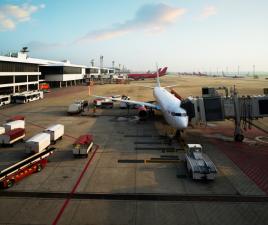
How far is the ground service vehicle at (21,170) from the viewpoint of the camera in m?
22.0

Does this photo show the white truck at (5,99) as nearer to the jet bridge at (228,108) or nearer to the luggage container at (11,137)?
the luggage container at (11,137)

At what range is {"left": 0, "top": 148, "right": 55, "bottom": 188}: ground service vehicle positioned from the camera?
2198cm

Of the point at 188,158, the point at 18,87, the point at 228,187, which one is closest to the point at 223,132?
the point at 188,158

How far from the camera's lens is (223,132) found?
42.7 meters

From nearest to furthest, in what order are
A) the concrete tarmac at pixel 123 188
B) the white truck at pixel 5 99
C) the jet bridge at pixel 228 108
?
1. the concrete tarmac at pixel 123 188
2. the jet bridge at pixel 228 108
3. the white truck at pixel 5 99

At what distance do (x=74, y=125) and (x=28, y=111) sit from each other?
22.2 meters

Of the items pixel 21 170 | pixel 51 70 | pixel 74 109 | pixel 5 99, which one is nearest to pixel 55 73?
pixel 51 70

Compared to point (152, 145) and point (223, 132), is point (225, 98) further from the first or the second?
point (152, 145)

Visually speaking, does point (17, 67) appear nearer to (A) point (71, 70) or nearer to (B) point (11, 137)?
(B) point (11, 137)

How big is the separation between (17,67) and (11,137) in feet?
201

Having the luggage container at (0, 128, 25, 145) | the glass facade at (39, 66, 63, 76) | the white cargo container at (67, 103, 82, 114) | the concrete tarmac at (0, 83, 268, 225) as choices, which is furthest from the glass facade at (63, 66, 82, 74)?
the concrete tarmac at (0, 83, 268, 225)

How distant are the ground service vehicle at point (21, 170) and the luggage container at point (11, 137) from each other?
864 centimetres

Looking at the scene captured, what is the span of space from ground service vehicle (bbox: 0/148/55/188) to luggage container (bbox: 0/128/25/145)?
28.3 feet

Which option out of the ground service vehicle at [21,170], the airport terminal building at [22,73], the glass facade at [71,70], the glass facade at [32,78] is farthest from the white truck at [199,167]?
the glass facade at [71,70]
